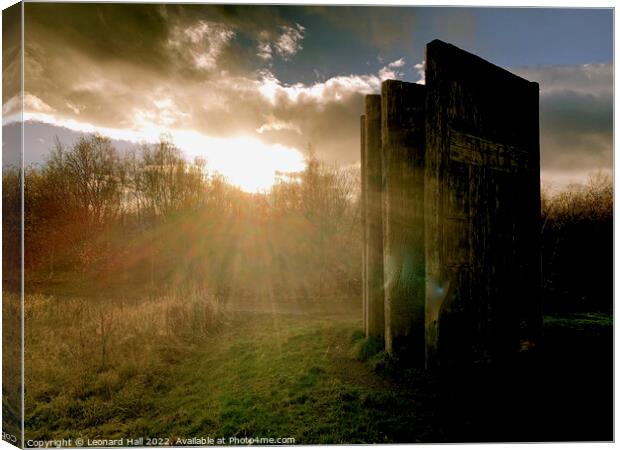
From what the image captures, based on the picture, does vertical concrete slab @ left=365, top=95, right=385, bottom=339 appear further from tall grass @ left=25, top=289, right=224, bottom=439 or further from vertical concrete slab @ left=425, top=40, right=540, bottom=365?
tall grass @ left=25, top=289, right=224, bottom=439

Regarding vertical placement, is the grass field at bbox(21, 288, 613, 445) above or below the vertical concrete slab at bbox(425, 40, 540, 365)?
below

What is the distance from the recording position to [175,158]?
13.5 meters

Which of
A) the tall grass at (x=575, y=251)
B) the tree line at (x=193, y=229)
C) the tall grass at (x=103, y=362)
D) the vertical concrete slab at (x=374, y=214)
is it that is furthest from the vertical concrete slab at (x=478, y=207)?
the tree line at (x=193, y=229)

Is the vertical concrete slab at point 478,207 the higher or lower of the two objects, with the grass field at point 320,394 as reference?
higher

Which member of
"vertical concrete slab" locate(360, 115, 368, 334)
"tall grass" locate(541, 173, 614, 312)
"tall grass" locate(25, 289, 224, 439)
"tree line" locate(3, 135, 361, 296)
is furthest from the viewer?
"tree line" locate(3, 135, 361, 296)

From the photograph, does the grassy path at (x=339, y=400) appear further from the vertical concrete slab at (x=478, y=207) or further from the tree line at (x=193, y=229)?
the tree line at (x=193, y=229)

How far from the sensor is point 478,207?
3.10m

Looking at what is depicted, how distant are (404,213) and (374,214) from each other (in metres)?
0.90

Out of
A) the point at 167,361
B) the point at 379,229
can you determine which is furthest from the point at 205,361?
the point at 379,229

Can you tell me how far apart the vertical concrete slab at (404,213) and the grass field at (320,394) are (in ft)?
1.25

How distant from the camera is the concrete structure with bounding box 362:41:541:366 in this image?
114 inches

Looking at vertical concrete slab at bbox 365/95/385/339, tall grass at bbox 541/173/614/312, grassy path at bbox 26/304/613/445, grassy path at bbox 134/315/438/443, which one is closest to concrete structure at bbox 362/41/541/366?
grassy path at bbox 26/304/613/445

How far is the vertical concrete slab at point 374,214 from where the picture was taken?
161 inches

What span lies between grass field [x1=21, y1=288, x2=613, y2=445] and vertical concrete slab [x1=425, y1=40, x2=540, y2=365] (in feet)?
1.20
